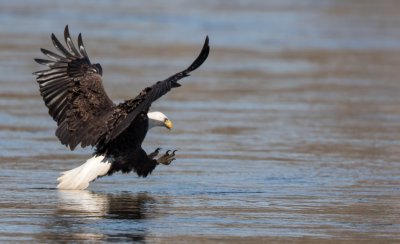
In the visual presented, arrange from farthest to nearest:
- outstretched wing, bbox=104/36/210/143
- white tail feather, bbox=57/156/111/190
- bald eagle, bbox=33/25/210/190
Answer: white tail feather, bbox=57/156/111/190 < bald eagle, bbox=33/25/210/190 < outstretched wing, bbox=104/36/210/143

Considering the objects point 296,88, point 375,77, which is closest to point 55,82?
point 296,88

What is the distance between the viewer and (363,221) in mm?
7762

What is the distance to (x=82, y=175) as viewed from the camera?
8.61 meters

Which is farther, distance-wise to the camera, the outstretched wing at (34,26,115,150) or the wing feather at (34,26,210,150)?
the outstretched wing at (34,26,115,150)

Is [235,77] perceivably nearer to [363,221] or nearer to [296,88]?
[296,88]

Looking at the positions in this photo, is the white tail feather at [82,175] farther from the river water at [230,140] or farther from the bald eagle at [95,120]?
the river water at [230,140]

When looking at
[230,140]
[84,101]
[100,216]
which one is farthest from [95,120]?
[230,140]

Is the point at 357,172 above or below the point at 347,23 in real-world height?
below

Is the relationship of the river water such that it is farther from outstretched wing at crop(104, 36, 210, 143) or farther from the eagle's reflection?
outstretched wing at crop(104, 36, 210, 143)

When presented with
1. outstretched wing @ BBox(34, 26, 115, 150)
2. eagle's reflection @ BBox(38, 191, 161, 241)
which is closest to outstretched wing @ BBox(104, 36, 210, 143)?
outstretched wing @ BBox(34, 26, 115, 150)

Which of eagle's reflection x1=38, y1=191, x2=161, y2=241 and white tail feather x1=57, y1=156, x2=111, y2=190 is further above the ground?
white tail feather x1=57, y1=156, x2=111, y2=190

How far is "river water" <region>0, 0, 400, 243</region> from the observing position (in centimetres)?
759

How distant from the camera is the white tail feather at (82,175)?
859 centimetres

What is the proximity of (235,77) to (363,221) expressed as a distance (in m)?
8.81
